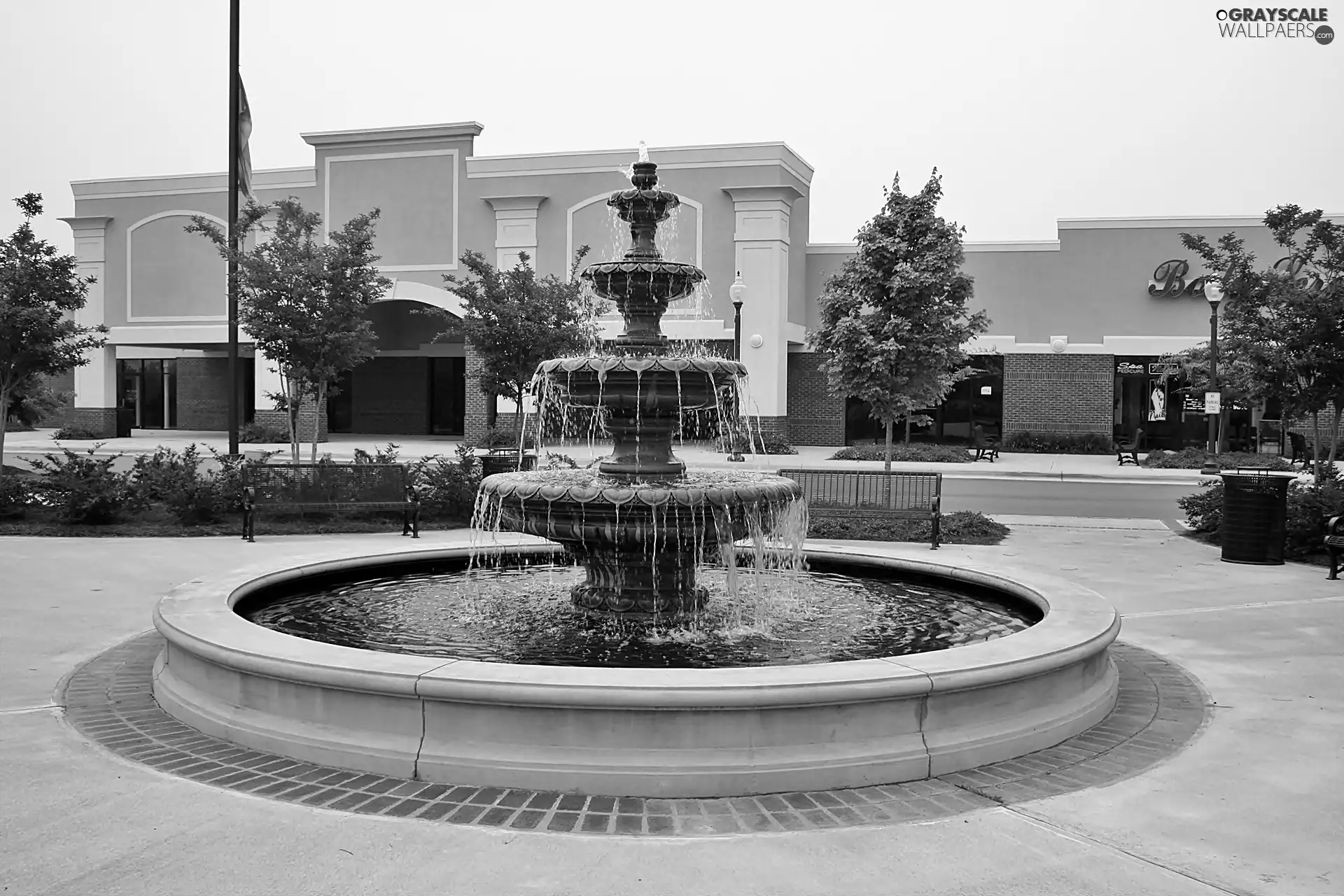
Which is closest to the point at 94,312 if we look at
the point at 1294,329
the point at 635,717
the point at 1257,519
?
the point at 1294,329

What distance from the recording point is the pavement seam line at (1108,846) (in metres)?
4.01

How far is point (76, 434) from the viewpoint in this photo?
131 feet

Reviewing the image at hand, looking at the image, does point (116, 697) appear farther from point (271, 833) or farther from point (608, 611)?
point (608, 611)

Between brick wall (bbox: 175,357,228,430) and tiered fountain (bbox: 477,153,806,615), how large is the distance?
41.2 metres

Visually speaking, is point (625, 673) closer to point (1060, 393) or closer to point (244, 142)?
point (244, 142)

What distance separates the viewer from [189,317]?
131ft

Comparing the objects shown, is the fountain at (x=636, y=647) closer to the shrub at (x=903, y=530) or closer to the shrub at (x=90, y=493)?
the shrub at (x=903, y=530)

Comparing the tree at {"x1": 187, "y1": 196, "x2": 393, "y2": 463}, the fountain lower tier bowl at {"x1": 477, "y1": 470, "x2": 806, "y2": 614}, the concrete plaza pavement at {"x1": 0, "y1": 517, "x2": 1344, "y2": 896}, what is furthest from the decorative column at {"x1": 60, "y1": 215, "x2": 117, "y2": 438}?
the concrete plaza pavement at {"x1": 0, "y1": 517, "x2": 1344, "y2": 896}

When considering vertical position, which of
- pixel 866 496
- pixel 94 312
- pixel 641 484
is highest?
pixel 94 312

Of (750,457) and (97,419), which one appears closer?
(750,457)

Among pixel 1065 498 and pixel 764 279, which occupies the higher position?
pixel 764 279

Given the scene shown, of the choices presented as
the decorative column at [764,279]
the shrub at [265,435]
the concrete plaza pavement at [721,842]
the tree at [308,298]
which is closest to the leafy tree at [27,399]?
the tree at [308,298]

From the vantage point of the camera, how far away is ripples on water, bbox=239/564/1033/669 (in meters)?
7.11

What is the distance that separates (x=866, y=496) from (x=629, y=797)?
1323 cm
